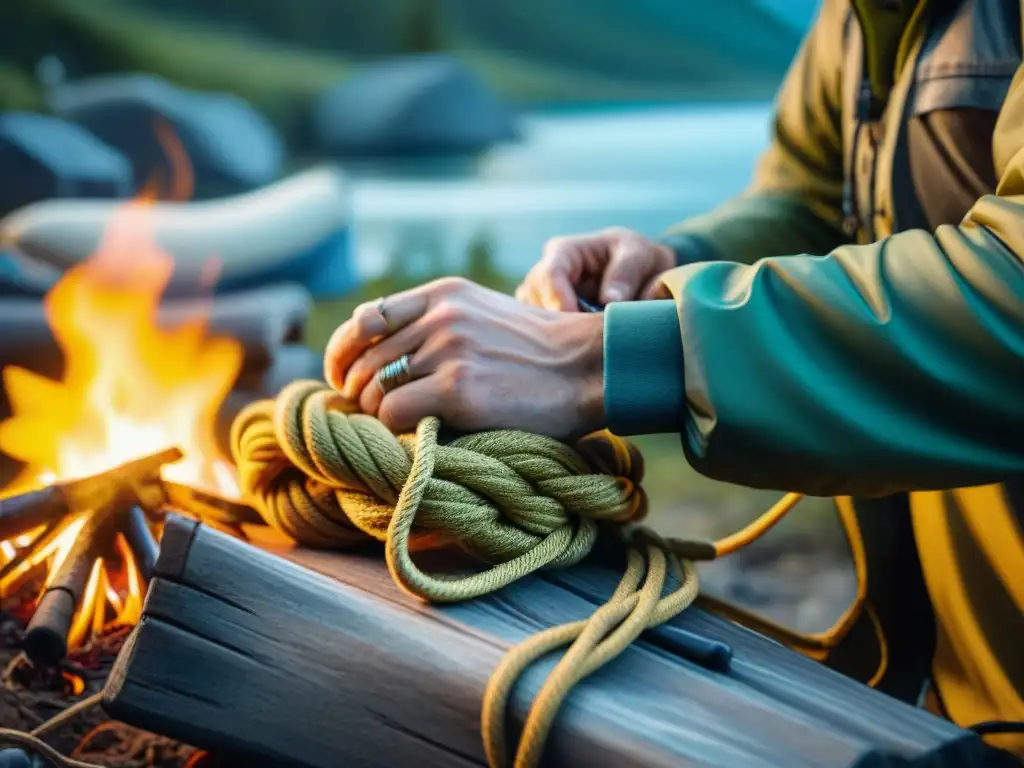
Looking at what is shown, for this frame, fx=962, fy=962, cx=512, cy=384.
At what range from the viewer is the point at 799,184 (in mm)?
1143

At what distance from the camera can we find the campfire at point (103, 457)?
84 cm

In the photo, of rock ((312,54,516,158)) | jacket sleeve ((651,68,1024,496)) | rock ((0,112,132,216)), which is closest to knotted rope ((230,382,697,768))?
jacket sleeve ((651,68,1024,496))

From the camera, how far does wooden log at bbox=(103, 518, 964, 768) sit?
1.87 feet

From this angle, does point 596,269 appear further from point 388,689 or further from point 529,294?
point 388,689

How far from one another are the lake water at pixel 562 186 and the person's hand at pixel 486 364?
1914 mm

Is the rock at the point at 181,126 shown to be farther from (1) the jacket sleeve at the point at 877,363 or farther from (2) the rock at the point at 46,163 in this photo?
(1) the jacket sleeve at the point at 877,363

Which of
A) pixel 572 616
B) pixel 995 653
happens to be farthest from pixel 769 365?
pixel 995 653

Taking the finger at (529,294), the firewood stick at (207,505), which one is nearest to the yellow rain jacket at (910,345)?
the finger at (529,294)

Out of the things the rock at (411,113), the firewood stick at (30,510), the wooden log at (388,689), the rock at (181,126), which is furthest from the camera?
the rock at (411,113)

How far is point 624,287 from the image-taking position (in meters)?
0.93

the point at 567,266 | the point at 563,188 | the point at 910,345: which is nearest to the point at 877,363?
the point at 910,345

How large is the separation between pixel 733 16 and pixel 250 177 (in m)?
1.44

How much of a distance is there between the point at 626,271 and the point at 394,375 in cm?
30

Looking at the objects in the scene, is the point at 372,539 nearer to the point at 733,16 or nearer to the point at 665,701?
the point at 665,701
